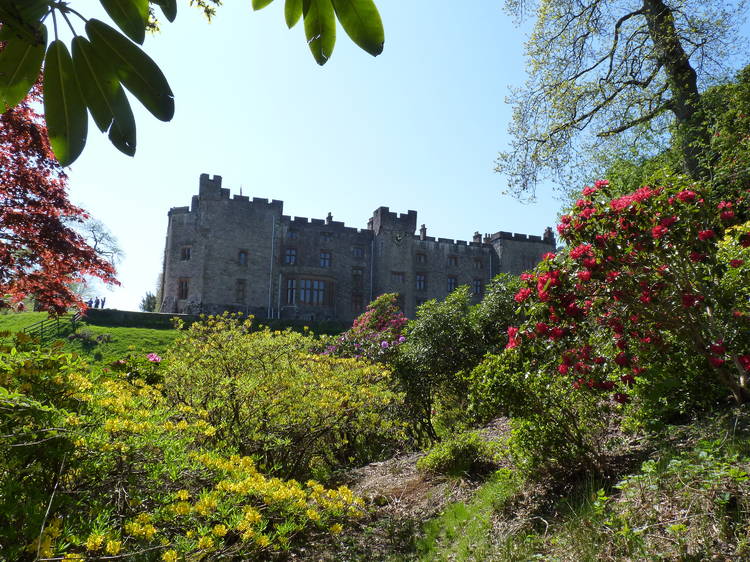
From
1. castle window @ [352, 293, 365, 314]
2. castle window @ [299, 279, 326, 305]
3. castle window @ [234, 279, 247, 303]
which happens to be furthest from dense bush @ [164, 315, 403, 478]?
castle window @ [352, 293, 365, 314]

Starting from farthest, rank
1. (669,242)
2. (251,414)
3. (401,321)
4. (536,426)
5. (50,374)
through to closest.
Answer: (401,321) < (251,414) < (536,426) < (669,242) < (50,374)

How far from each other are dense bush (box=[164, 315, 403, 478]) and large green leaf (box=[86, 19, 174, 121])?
4.18 m

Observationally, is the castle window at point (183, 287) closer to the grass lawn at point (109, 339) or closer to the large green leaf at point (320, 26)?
the grass lawn at point (109, 339)

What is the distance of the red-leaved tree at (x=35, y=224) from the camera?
6.98m

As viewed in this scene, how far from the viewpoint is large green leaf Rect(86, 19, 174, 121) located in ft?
3.53

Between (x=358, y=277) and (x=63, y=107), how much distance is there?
33.6 m

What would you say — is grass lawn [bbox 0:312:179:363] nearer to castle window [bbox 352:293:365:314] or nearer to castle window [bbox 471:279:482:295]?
castle window [bbox 352:293:365:314]

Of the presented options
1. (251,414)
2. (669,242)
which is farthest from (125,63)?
(251,414)

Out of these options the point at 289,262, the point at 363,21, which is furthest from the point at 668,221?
the point at 289,262

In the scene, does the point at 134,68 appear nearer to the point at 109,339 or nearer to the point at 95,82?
the point at 95,82

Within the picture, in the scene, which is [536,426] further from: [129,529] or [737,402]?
[129,529]

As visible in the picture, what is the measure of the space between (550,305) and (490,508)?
193 cm

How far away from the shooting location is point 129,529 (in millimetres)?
2529

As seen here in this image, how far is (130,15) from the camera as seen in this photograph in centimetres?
109
